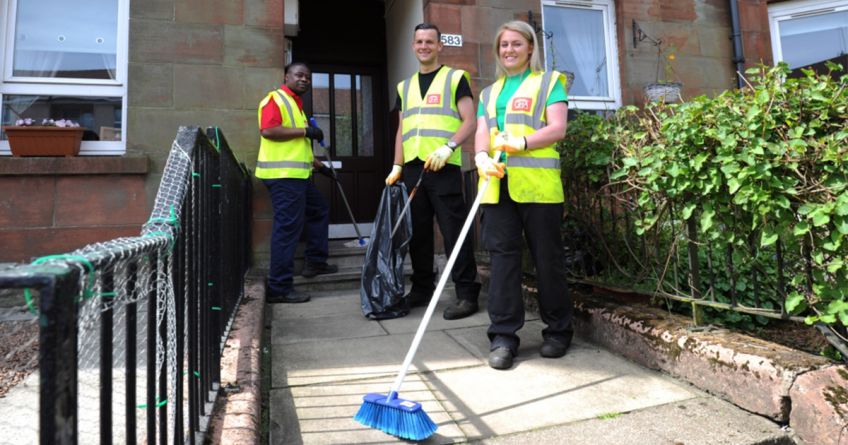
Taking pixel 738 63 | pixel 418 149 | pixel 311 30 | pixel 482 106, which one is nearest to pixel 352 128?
pixel 311 30

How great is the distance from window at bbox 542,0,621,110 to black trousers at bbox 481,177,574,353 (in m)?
3.72

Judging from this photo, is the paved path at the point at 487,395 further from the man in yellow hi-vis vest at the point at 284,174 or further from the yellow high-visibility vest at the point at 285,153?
the yellow high-visibility vest at the point at 285,153

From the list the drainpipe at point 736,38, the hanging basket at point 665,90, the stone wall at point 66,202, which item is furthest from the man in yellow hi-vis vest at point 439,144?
the drainpipe at point 736,38

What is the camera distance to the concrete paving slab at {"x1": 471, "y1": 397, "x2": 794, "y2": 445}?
1896 mm

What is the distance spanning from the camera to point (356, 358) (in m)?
2.75

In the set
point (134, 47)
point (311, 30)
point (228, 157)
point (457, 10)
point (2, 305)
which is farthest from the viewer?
point (311, 30)

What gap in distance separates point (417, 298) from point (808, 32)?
21.2 ft

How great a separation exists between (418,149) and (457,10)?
2.45 metres

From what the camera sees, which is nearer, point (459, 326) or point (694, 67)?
point (459, 326)

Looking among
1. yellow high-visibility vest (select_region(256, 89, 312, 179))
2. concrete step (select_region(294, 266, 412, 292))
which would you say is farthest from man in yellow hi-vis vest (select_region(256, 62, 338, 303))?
concrete step (select_region(294, 266, 412, 292))

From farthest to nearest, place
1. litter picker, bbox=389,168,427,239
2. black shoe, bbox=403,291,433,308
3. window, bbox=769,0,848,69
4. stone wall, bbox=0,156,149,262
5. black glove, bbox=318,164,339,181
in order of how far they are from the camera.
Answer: window, bbox=769,0,848,69, black glove, bbox=318,164,339,181, stone wall, bbox=0,156,149,262, black shoe, bbox=403,291,433,308, litter picker, bbox=389,168,427,239

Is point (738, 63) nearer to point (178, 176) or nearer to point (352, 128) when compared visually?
point (352, 128)

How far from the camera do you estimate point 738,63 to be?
6.26m

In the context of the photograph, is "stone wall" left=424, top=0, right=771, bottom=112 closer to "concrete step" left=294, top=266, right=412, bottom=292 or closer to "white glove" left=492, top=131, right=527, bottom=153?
"concrete step" left=294, top=266, right=412, bottom=292
